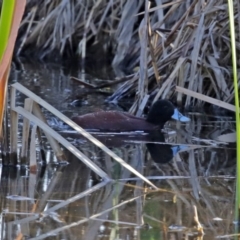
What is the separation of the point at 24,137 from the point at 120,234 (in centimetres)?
122

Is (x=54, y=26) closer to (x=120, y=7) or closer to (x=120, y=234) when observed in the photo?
(x=120, y=7)

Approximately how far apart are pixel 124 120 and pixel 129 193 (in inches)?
75.2

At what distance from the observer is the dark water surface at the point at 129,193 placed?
2.77 m

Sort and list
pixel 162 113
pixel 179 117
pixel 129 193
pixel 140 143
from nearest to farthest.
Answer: pixel 129 193 < pixel 140 143 < pixel 162 113 < pixel 179 117

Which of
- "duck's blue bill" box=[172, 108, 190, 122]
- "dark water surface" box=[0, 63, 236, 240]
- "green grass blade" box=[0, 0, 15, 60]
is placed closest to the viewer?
"green grass blade" box=[0, 0, 15, 60]

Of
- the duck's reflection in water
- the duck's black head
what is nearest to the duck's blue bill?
the duck's black head

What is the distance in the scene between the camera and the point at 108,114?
17.4ft

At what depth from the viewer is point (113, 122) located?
5230 mm

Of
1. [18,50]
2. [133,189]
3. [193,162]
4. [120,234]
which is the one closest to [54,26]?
[18,50]

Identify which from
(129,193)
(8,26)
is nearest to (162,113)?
(129,193)

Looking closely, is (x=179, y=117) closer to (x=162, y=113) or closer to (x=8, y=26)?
(x=162, y=113)

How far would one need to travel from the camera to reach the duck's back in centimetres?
521

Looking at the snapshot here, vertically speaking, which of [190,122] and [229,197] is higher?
[190,122]

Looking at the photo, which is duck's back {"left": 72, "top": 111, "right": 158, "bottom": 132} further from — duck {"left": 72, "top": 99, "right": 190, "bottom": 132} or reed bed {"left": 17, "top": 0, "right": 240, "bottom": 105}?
reed bed {"left": 17, "top": 0, "right": 240, "bottom": 105}
